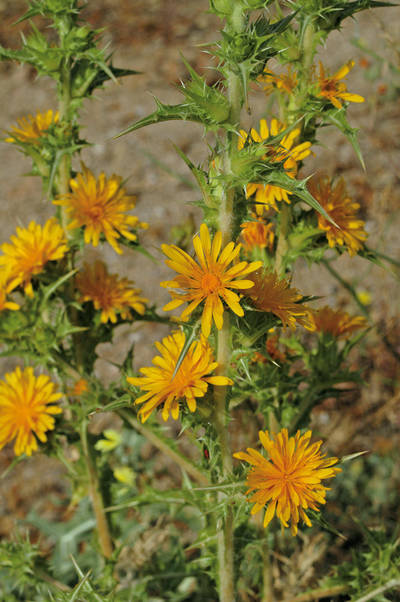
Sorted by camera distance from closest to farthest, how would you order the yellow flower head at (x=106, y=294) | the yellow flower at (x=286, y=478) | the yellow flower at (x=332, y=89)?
1. the yellow flower at (x=286, y=478)
2. the yellow flower at (x=332, y=89)
3. the yellow flower head at (x=106, y=294)

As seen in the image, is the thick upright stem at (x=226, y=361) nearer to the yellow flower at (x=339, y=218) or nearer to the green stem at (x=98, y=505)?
the yellow flower at (x=339, y=218)

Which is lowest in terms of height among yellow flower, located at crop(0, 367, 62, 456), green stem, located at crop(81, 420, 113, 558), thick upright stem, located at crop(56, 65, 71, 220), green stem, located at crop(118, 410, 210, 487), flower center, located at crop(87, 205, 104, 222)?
green stem, located at crop(81, 420, 113, 558)

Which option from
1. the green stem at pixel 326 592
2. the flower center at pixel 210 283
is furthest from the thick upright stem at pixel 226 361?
the green stem at pixel 326 592

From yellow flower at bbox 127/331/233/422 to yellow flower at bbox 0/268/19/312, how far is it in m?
0.73

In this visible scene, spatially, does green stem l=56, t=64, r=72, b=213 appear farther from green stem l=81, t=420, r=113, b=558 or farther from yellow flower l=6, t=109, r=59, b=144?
green stem l=81, t=420, r=113, b=558

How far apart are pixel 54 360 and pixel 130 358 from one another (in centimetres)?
27

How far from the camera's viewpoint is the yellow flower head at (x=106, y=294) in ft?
7.00

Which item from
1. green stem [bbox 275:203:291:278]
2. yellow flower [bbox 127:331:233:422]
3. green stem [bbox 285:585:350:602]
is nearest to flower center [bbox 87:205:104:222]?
green stem [bbox 275:203:291:278]

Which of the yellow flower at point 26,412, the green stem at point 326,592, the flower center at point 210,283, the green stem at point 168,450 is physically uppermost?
the flower center at point 210,283

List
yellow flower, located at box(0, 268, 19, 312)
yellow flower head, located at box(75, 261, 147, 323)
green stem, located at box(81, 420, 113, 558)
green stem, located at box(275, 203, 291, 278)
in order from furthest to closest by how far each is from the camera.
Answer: green stem, located at box(81, 420, 113, 558)
yellow flower head, located at box(75, 261, 147, 323)
yellow flower, located at box(0, 268, 19, 312)
green stem, located at box(275, 203, 291, 278)

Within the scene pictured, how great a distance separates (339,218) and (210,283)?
0.71m

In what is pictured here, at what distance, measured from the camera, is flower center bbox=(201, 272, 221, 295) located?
139 centimetres

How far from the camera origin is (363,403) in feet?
12.3

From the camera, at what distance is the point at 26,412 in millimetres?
2082
